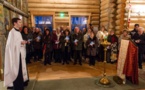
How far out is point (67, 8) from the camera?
9625mm

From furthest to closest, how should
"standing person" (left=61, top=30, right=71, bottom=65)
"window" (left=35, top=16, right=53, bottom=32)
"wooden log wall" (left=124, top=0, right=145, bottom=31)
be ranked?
"window" (left=35, top=16, right=53, bottom=32), "wooden log wall" (left=124, top=0, right=145, bottom=31), "standing person" (left=61, top=30, right=71, bottom=65)

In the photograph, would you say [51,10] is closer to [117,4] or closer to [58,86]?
[117,4]

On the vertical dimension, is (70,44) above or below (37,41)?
below

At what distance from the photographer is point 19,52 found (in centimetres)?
355

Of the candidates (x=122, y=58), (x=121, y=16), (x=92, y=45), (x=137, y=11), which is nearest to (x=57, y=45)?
(x=92, y=45)

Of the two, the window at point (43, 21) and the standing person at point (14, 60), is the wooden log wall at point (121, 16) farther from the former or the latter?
the standing person at point (14, 60)

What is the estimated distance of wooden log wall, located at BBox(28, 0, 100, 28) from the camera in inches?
370

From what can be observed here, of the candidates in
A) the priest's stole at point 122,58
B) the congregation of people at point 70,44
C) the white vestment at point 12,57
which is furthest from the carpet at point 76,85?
the congregation of people at point 70,44

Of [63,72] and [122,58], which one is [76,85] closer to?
[63,72]

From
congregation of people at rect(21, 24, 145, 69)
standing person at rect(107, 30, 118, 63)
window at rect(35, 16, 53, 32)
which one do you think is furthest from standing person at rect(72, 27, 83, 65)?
window at rect(35, 16, 53, 32)

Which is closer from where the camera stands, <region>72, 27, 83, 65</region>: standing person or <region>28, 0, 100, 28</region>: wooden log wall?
<region>72, 27, 83, 65</region>: standing person

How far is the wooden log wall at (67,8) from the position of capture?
9406 millimetres

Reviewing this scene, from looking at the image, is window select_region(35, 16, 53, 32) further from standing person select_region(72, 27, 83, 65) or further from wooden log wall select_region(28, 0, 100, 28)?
standing person select_region(72, 27, 83, 65)

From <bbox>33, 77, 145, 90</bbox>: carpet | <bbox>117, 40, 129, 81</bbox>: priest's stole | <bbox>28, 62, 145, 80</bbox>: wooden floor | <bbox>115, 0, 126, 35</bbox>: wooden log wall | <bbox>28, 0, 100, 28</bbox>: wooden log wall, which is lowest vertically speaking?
<bbox>33, 77, 145, 90</bbox>: carpet
